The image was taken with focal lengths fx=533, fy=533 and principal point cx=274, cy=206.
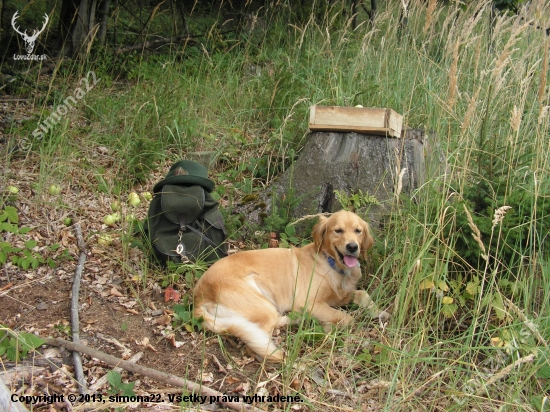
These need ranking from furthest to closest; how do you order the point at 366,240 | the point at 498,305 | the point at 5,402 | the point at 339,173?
the point at 339,173 < the point at 366,240 < the point at 498,305 < the point at 5,402

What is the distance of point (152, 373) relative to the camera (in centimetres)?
257

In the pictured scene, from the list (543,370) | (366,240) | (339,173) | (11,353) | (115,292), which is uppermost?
(339,173)

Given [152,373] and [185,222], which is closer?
[152,373]

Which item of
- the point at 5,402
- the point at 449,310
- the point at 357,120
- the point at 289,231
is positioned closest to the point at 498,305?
the point at 449,310

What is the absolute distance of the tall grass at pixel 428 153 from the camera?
260 centimetres

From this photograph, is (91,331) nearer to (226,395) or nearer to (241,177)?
(226,395)

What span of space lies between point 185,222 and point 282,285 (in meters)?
0.83

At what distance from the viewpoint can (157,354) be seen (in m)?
2.97

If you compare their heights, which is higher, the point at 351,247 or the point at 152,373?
the point at 351,247

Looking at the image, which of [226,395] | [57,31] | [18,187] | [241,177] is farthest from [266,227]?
[57,31]

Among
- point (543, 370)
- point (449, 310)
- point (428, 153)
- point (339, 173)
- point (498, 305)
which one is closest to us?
point (543, 370)

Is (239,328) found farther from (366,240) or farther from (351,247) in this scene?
(366,240)

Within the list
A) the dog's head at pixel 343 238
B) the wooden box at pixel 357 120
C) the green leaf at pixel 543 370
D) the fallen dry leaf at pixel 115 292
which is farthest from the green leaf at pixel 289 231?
the green leaf at pixel 543 370

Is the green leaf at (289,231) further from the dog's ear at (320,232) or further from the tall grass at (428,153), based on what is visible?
the tall grass at (428,153)
